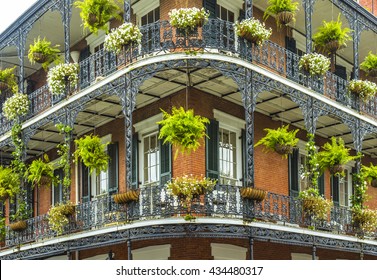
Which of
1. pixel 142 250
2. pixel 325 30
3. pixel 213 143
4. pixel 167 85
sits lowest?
pixel 142 250

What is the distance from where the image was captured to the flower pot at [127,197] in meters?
14.2

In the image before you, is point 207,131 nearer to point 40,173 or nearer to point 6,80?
point 40,173

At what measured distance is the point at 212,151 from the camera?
15.9m

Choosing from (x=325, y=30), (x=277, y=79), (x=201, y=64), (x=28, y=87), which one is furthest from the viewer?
(x=28, y=87)

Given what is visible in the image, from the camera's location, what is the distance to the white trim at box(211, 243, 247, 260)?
610 inches

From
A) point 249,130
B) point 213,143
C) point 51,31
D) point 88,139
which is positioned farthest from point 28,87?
point 249,130

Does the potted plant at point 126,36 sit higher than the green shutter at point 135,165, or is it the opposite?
the potted plant at point 126,36

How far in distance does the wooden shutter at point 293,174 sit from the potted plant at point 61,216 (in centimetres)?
579

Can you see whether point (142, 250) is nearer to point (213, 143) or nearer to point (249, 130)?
point (213, 143)

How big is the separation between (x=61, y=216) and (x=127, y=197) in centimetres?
278

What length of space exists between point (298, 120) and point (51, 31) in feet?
24.9

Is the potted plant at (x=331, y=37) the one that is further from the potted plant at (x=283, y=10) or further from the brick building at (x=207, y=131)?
the potted plant at (x=283, y=10)

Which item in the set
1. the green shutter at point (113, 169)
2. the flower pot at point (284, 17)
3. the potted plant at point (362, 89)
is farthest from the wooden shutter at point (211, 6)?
the potted plant at point (362, 89)

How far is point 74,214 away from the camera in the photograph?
16.3 metres
